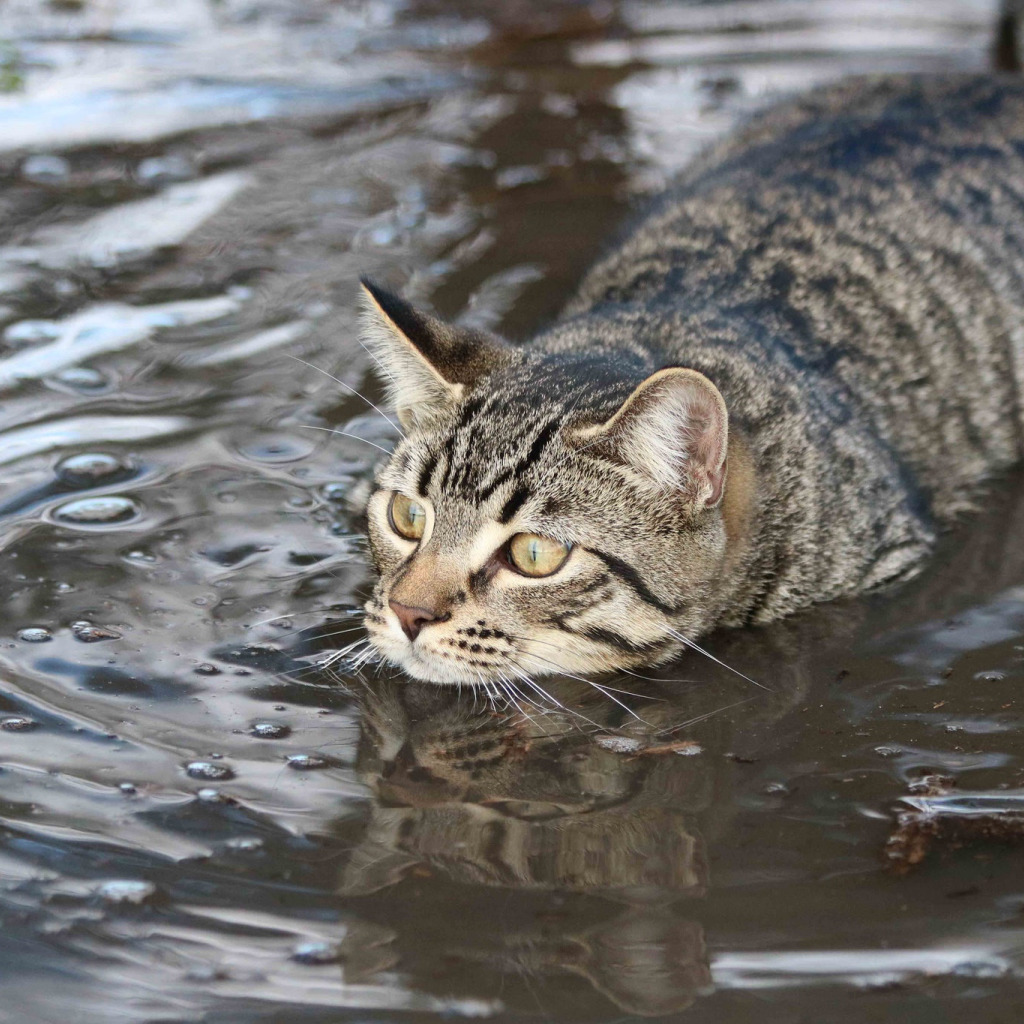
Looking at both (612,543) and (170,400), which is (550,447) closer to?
(612,543)

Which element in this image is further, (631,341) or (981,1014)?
(631,341)

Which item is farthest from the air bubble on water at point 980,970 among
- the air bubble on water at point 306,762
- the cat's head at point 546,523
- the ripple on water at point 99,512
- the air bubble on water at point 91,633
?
the ripple on water at point 99,512

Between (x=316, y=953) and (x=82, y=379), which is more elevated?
(x=82, y=379)

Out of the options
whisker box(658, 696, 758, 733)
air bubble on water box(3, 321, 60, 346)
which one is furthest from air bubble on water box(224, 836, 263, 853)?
air bubble on water box(3, 321, 60, 346)

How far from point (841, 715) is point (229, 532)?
6.40 feet

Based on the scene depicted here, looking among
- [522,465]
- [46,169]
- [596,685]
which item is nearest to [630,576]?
[596,685]

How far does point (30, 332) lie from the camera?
523cm

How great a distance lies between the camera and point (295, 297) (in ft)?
18.6

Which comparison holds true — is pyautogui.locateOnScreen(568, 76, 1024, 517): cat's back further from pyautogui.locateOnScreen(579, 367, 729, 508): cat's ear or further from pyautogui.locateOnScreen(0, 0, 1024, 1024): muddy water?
pyautogui.locateOnScreen(579, 367, 729, 508): cat's ear

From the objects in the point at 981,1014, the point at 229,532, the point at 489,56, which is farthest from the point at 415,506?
the point at 489,56

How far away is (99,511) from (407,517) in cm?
120

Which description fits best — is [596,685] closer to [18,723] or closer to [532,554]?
[532,554]

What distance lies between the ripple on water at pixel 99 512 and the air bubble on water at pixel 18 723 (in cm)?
100

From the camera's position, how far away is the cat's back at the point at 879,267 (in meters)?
4.48
